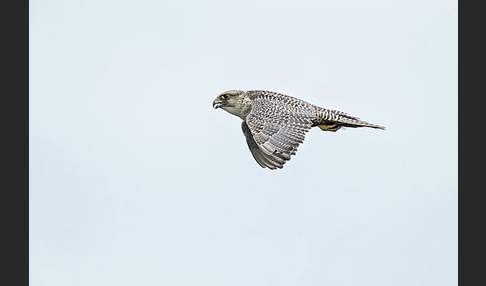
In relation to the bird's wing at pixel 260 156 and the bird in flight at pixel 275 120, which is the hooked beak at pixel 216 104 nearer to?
the bird in flight at pixel 275 120

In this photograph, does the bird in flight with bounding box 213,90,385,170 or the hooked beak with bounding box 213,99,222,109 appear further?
the hooked beak with bounding box 213,99,222,109

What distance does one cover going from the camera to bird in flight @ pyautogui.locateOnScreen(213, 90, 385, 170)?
2894 cm

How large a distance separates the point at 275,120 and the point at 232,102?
261 centimetres

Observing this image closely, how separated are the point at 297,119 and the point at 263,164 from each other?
161 cm

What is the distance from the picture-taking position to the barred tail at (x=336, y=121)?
30984 millimetres

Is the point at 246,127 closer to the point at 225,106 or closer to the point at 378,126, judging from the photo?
the point at 225,106

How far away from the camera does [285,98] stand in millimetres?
31328

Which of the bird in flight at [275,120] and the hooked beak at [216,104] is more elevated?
the hooked beak at [216,104]

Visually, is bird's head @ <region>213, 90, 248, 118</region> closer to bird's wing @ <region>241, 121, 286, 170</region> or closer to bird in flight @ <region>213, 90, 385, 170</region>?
bird in flight @ <region>213, 90, 385, 170</region>

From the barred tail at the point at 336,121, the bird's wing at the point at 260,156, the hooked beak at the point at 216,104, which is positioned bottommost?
the bird's wing at the point at 260,156

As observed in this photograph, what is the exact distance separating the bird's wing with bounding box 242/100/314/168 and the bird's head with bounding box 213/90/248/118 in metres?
0.65

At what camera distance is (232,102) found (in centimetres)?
3203

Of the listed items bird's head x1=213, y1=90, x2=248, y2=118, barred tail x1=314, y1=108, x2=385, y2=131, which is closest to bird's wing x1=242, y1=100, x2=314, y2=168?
barred tail x1=314, y1=108, x2=385, y2=131

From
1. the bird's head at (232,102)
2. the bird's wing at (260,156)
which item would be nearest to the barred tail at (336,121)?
the bird's wing at (260,156)
